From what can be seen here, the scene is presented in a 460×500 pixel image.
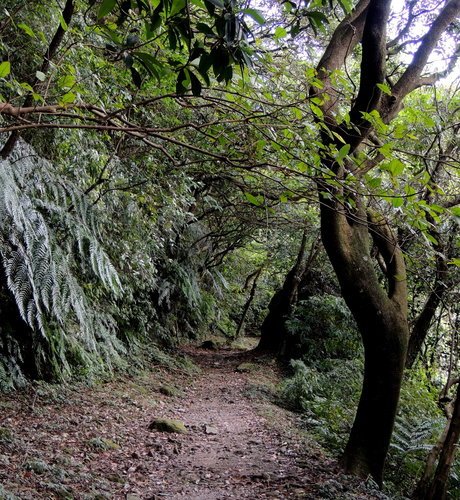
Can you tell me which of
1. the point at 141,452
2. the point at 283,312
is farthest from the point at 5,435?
the point at 283,312

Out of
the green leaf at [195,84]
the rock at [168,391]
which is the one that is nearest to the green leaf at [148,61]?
the green leaf at [195,84]

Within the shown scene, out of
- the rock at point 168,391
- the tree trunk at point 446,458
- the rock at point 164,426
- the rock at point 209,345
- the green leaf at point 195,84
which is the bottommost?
the rock at point 168,391

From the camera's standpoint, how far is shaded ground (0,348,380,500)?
10.8 ft

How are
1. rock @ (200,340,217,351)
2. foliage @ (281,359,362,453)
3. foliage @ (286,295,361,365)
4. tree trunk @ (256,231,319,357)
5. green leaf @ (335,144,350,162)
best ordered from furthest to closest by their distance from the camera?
rock @ (200,340,217,351) < tree trunk @ (256,231,319,357) < foliage @ (286,295,361,365) < foliage @ (281,359,362,453) < green leaf @ (335,144,350,162)

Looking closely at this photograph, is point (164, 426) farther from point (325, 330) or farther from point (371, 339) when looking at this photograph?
point (325, 330)

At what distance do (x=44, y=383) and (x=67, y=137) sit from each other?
2565 mm

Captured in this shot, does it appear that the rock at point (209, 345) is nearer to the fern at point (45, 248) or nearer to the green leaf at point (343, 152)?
the fern at point (45, 248)

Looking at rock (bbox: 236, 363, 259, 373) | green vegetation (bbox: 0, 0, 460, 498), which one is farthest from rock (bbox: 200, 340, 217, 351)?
green vegetation (bbox: 0, 0, 460, 498)

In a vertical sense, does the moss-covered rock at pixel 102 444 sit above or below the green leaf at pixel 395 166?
below

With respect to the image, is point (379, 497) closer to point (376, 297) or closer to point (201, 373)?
point (376, 297)

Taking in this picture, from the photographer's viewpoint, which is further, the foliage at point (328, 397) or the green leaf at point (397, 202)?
the foliage at point (328, 397)

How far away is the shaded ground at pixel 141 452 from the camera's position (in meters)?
3.30

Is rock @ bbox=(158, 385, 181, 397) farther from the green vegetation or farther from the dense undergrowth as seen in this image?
the dense undergrowth

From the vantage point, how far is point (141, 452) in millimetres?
4320
